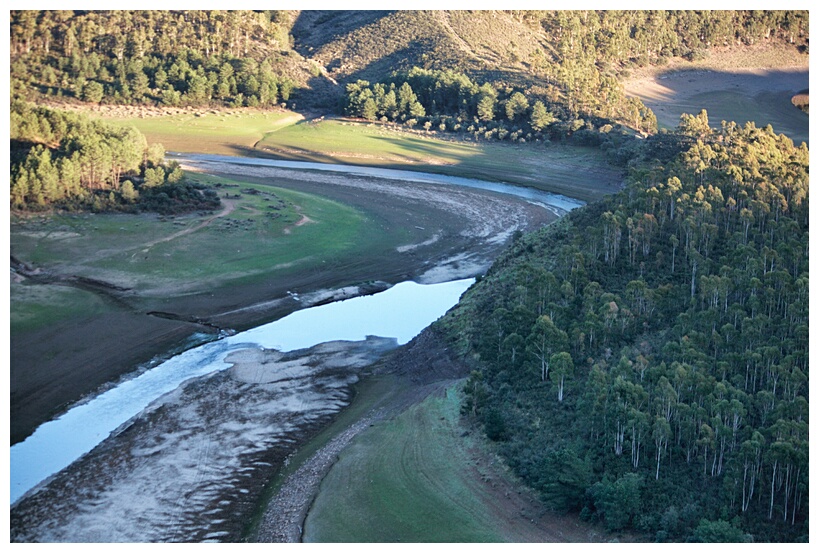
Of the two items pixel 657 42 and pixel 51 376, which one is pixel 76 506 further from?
pixel 657 42

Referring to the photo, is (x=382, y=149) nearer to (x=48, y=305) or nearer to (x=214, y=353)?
(x=48, y=305)

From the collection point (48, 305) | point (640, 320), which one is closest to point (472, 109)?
point (48, 305)

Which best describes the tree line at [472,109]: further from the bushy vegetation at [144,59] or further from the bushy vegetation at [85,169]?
the bushy vegetation at [85,169]

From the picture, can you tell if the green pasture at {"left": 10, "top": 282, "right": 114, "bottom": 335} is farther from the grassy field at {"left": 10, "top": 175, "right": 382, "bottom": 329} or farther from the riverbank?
the riverbank

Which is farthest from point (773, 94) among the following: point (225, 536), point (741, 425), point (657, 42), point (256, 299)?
point (225, 536)

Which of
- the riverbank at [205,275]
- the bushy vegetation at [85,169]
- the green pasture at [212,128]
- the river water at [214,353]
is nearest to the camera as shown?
the river water at [214,353]


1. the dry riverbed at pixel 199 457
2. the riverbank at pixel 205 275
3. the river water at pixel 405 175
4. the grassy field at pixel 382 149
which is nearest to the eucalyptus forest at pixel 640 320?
the grassy field at pixel 382 149
